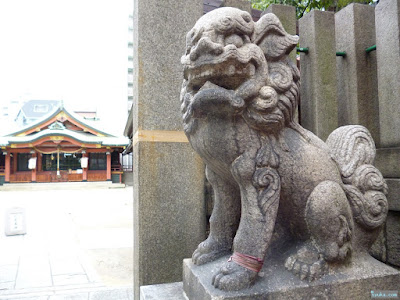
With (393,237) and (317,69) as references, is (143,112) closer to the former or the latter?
(317,69)

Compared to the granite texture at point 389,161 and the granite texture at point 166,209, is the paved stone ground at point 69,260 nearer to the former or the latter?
the granite texture at point 166,209

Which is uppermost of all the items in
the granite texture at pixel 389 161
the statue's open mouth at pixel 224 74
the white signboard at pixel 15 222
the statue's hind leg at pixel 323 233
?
the statue's open mouth at pixel 224 74

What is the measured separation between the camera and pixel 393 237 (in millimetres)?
2219

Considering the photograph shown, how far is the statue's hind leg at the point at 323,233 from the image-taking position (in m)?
1.51

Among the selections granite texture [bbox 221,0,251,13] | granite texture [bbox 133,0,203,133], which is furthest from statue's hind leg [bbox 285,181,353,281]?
granite texture [bbox 221,0,251,13]

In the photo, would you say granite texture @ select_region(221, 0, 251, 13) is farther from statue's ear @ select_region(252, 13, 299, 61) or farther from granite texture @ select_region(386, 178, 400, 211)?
granite texture @ select_region(386, 178, 400, 211)

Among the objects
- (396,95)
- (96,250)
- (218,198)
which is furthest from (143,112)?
(96,250)

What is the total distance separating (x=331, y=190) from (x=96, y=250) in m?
4.44

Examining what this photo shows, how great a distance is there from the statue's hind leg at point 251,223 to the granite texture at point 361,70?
5.02 ft

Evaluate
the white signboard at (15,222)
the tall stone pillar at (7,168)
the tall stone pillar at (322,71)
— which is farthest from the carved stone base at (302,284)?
the tall stone pillar at (7,168)

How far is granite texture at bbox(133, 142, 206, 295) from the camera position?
7.68 ft

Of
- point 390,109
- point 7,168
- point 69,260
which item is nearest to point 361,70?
point 390,109

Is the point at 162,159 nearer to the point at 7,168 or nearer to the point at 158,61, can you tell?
the point at 158,61

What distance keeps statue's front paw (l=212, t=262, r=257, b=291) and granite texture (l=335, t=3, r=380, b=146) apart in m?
1.77
